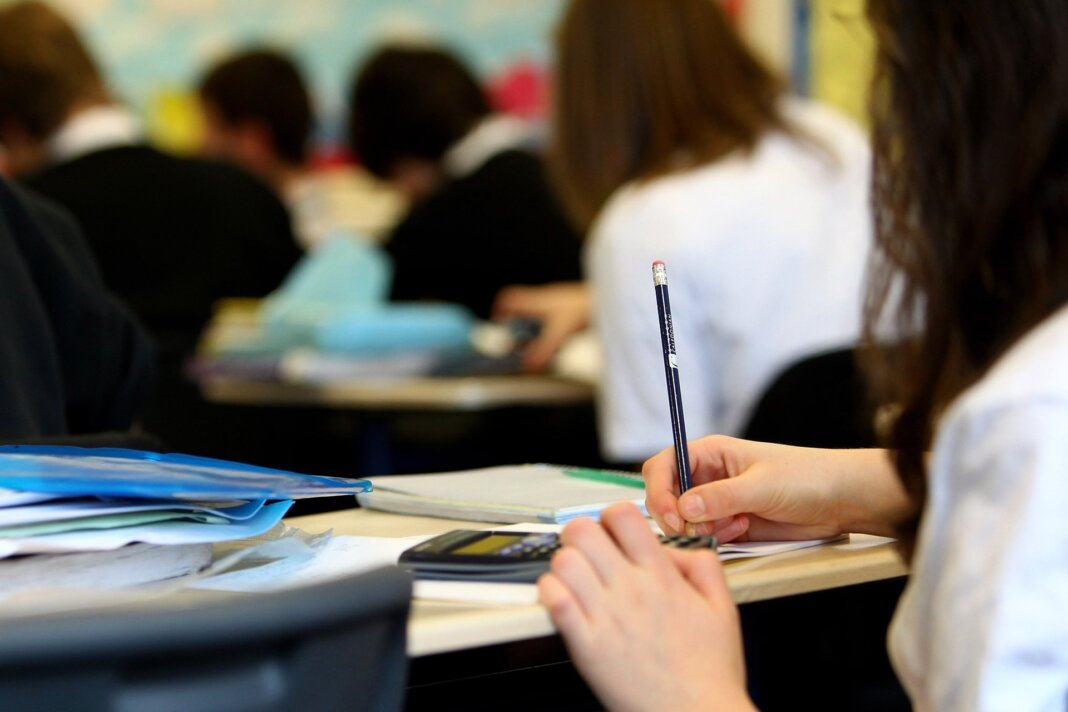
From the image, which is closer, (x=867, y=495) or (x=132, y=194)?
(x=867, y=495)

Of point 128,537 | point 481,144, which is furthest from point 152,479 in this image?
point 481,144

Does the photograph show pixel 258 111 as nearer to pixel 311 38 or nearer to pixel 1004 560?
pixel 311 38

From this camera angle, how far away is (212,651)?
51 centimetres

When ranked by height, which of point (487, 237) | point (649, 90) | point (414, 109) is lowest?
point (487, 237)

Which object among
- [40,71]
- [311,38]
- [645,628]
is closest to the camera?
[645,628]

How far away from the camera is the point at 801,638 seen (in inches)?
57.1

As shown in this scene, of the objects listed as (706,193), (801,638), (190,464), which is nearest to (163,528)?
(190,464)

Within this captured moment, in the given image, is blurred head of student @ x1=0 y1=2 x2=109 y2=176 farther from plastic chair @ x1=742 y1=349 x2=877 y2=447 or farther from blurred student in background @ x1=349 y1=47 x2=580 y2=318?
plastic chair @ x1=742 y1=349 x2=877 y2=447

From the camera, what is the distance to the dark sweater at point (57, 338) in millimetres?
1355

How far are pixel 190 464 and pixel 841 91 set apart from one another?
3.18 m

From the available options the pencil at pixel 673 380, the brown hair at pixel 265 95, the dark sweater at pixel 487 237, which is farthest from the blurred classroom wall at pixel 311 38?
the pencil at pixel 673 380

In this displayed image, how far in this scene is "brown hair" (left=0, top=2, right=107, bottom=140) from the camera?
322 cm

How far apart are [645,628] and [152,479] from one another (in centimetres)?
28

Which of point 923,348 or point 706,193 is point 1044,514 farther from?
point 706,193
